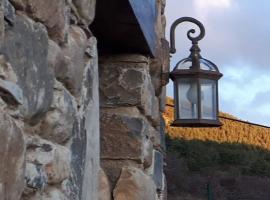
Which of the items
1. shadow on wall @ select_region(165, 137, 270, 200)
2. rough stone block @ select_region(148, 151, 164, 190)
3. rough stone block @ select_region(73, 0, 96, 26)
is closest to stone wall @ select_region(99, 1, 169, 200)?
rough stone block @ select_region(148, 151, 164, 190)

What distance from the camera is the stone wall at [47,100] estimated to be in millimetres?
1472

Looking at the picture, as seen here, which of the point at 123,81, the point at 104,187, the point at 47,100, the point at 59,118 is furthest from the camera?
the point at 123,81

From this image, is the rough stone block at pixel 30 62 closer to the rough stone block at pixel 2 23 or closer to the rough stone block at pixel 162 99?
the rough stone block at pixel 2 23

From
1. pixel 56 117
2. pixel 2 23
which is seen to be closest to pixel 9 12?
pixel 2 23

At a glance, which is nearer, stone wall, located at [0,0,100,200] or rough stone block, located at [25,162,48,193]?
stone wall, located at [0,0,100,200]

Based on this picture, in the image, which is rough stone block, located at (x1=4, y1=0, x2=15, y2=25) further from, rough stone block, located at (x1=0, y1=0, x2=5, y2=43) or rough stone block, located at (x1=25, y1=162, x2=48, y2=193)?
rough stone block, located at (x1=25, y1=162, x2=48, y2=193)

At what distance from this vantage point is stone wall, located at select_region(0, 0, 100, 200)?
147 cm

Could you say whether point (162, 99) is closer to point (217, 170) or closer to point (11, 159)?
point (11, 159)

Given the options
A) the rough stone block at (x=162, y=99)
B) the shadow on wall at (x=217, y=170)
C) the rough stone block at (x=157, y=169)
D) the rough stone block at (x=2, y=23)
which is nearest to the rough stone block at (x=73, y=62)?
the rough stone block at (x=2, y=23)

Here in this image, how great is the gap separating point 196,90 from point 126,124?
2.70ft

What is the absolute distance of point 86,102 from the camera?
6.84ft

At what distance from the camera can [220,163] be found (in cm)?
1245

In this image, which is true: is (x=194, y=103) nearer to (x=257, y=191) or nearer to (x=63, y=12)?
(x=63, y=12)

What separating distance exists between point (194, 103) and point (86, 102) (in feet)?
5.43
